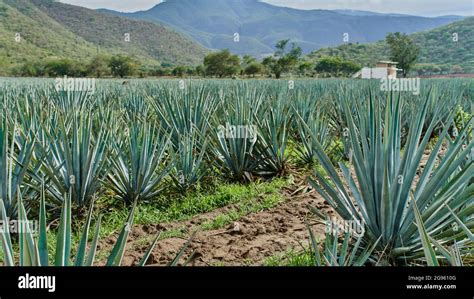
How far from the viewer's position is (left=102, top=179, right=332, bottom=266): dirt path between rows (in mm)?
2266

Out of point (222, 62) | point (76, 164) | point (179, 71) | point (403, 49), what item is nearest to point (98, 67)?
point (179, 71)

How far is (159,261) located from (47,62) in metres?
14.7

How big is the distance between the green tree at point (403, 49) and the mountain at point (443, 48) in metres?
0.05

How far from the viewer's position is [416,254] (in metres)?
1.77

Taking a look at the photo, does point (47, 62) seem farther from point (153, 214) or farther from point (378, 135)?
point (378, 135)

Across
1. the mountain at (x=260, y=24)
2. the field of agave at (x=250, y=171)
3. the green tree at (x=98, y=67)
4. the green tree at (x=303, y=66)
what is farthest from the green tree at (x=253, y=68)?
the green tree at (x=98, y=67)

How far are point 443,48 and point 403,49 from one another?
471mm

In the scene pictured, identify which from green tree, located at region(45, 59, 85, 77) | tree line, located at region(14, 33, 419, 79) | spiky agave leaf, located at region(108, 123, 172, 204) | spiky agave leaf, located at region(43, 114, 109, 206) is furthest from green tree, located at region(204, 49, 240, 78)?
green tree, located at region(45, 59, 85, 77)

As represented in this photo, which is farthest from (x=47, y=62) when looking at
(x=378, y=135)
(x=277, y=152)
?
(x=378, y=135)

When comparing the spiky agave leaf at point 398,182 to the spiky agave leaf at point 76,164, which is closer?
the spiky agave leaf at point 398,182

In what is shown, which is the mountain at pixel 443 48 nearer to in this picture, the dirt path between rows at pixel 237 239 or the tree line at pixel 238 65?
the tree line at pixel 238 65

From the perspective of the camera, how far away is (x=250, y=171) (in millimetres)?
3951

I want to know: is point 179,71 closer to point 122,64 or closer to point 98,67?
point 122,64

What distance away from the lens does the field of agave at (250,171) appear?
1.53 meters
